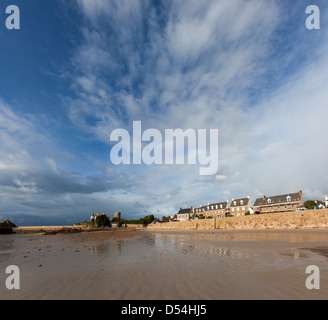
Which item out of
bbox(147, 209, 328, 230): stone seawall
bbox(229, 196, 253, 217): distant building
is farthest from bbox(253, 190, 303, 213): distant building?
bbox(147, 209, 328, 230): stone seawall

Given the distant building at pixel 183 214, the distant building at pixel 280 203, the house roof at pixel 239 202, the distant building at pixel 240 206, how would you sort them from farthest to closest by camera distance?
1. the distant building at pixel 183 214
2. the house roof at pixel 239 202
3. the distant building at pixel 240 206
4. the distant building at pixel 280 203

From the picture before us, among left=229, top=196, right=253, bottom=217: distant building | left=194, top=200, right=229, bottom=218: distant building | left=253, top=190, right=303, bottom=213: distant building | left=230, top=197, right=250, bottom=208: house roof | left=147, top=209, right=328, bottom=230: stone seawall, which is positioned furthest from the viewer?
left=194, top=200, right=229, bottom=218: distant building

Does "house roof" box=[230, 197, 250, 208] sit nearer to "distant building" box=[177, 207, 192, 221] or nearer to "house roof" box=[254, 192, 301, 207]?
"house roof" box=[254, 192, 301, 207]

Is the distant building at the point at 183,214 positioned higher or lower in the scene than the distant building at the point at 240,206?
lower

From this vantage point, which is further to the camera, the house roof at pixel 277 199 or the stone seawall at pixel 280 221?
the house roof at pixel 277 199

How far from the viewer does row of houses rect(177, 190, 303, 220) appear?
234 ft

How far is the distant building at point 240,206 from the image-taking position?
8725 centimetres

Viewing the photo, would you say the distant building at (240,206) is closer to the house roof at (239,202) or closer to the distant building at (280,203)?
the house roof at (239,202)

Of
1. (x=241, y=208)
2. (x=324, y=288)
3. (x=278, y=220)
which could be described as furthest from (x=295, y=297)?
(x=241, y=208)

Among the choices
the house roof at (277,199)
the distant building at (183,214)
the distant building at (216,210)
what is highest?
the house roof at (277,199)

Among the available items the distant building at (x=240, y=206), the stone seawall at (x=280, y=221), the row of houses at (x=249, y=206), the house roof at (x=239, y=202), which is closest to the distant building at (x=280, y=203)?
the row of houses at (x=249, y=206)

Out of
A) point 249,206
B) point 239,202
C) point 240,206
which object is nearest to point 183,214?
point 239,202
